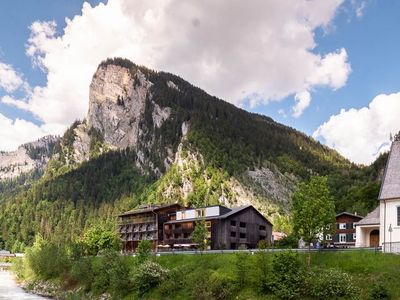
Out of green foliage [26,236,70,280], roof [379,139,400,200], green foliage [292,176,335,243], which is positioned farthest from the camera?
green foliage [26,236,70,280]

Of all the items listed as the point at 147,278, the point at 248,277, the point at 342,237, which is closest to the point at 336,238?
the point at 342,237

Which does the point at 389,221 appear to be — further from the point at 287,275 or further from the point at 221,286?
the point at 221,286

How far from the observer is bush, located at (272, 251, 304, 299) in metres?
42.9

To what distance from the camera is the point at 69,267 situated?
8881 centimetres

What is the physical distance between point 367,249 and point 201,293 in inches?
727

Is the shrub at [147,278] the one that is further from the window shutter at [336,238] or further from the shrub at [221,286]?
the window shutter at [336,238]

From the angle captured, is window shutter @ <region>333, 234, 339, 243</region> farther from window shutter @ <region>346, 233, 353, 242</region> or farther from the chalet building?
the chalet building

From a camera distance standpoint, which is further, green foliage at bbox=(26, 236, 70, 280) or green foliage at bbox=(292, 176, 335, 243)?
green foliage at bbox=(26, 236, 70, 280)

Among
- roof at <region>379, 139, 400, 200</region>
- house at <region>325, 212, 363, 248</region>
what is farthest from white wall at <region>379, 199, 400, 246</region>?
house at <region>325, 212, 363, 248</region>

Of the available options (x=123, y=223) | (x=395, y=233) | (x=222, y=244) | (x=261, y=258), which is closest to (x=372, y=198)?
(x=222, y=244)

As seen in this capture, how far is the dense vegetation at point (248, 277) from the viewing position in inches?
1586

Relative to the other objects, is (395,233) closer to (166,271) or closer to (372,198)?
(166,271)

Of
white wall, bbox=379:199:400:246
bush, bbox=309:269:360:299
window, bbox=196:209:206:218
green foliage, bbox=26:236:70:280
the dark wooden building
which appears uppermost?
white wall, bbox=379:199:400:246

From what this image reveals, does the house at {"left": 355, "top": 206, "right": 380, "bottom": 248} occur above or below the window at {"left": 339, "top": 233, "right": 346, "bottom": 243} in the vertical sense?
above
